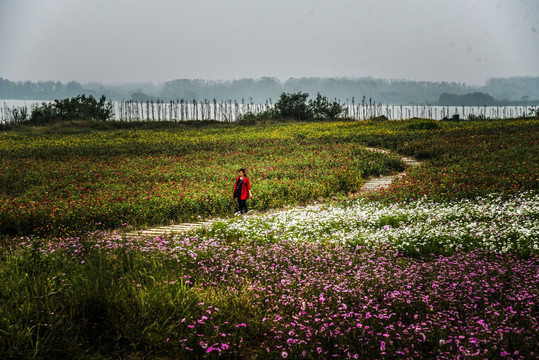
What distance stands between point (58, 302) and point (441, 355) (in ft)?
13.8

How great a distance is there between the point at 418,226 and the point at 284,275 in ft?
15.3

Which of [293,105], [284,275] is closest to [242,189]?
[284,275]

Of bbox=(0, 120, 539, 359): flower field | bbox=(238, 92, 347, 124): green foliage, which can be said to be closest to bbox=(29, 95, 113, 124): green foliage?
bbox=(238, 92, 347, 124): green foliage

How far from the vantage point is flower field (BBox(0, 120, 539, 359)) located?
4512 mm

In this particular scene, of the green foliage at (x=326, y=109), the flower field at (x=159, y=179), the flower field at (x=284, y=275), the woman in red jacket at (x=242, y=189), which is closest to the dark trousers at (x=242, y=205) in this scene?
the woman in red jacket at (x=242, y=189)

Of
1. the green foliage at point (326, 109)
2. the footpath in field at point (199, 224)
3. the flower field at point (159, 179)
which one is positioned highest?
the green foliage at point (326, 109)

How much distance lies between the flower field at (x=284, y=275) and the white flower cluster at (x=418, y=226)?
0.05m

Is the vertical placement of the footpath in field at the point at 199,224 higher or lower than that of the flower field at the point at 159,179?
lower

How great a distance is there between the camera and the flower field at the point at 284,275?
451 cm

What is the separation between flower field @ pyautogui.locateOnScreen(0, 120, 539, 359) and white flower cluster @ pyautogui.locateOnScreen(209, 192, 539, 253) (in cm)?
5

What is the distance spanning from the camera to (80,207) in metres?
13.2

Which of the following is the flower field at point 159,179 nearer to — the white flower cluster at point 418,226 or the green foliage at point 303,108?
the white flower cluster at point 418,226

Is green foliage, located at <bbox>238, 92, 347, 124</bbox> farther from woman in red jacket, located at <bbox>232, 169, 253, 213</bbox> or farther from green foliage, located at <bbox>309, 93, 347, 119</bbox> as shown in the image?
woman in red jacket, located at <bbox>232, 169, 253, 213</bbox>

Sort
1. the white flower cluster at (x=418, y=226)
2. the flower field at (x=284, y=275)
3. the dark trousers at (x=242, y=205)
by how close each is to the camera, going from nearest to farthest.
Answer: the flower field at (x=284, y=275), the white flower cluster at (x=418, y=226), the dark trousers at (x=242, y=205)
